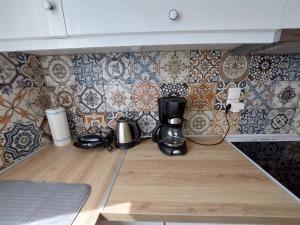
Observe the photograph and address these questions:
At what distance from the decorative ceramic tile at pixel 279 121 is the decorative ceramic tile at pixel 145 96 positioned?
2.31ft

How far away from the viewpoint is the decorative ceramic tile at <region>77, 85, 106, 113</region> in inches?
38.3

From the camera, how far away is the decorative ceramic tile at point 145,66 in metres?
0.92

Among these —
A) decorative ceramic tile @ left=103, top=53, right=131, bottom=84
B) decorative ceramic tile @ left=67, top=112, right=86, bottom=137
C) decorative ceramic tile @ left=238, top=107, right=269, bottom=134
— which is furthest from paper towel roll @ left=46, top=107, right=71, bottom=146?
decorative ceramic tile @ left=238, top=107, right=269, bottom=134

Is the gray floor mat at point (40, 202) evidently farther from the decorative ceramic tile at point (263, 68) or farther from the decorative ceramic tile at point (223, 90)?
the decorative ceramic tile at point (263, 68)

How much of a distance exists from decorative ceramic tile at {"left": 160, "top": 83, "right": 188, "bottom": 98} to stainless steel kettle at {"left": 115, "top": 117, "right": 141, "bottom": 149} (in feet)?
0.86

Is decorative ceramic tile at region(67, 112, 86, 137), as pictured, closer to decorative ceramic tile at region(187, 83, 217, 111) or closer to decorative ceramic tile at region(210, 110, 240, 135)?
decorative ceramic tile at region(187, 83, 217, 111)

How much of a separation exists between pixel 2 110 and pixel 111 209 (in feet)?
2.20

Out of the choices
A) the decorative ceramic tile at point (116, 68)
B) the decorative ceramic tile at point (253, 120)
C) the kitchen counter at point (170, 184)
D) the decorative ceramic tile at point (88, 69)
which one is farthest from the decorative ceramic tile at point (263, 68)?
the decorative ceramic tile at point (88, 69)

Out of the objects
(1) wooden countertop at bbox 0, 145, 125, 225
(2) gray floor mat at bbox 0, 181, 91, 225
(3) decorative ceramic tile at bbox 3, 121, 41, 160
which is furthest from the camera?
(3) decorative ceramic tile at bbox 3, 121, 41, 160

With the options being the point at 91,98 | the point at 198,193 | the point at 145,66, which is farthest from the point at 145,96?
the point at 198,193

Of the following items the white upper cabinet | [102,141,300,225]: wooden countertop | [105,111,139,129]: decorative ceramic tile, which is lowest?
[102,141,300,225]: wooden countertop

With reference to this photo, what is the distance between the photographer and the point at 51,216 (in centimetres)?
48

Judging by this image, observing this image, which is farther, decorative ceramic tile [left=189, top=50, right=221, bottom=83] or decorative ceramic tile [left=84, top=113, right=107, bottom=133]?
decorative ceramic tile [left=84, top=113, right=107, bottom=133]

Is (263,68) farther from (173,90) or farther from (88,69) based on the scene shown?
(88,69)
